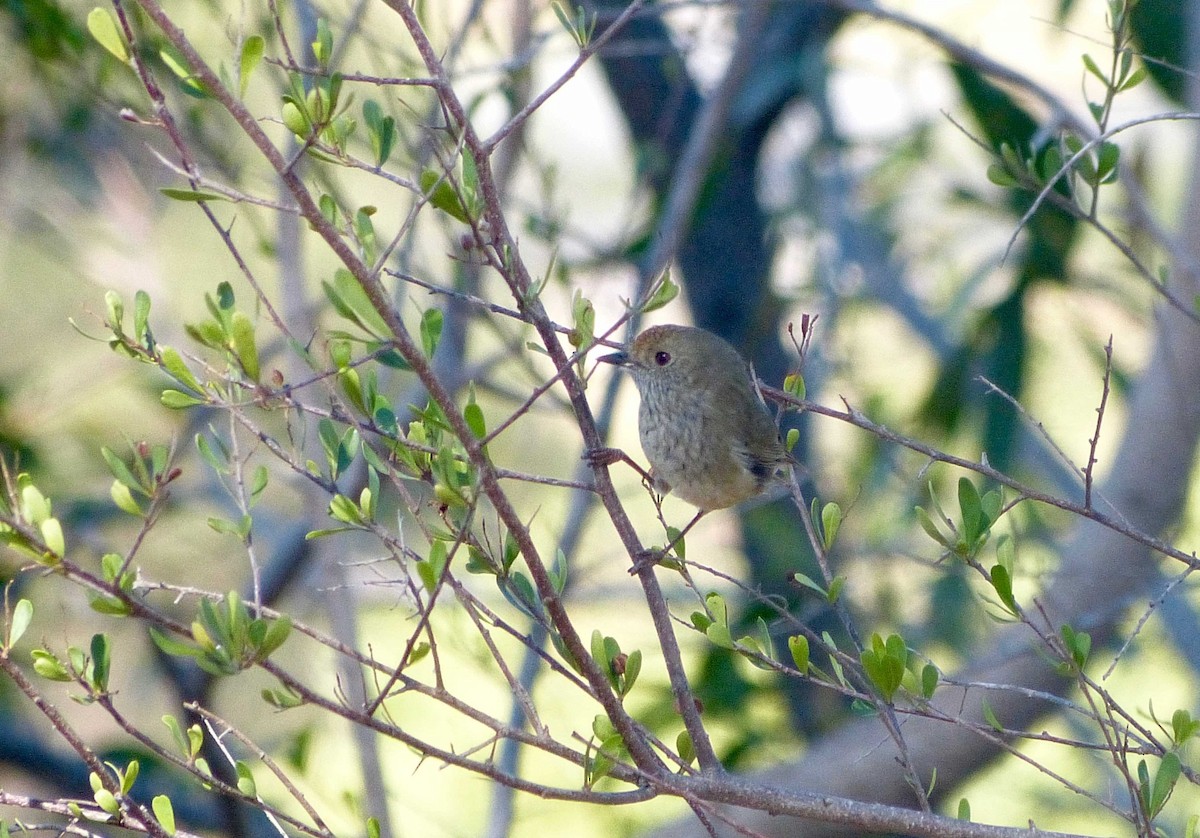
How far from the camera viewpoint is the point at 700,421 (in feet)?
11.0

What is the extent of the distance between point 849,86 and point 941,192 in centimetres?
105

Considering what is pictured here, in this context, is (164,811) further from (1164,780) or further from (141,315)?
(1164,780)

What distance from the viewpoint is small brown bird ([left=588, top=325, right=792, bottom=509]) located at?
329cm

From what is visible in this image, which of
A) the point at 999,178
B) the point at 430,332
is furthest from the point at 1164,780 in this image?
the point at 430,332

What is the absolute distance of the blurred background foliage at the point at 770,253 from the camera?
4.91 m

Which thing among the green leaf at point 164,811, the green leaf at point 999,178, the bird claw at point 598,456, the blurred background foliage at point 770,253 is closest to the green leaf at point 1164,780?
the bird claw at point 598,456

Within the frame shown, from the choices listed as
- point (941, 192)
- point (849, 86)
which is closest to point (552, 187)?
point (941, 192)

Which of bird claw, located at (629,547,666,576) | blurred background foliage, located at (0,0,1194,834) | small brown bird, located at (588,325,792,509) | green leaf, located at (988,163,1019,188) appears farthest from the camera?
blurred background foliage, located at (0,0,1194,834)

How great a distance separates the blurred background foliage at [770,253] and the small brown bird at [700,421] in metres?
0.76

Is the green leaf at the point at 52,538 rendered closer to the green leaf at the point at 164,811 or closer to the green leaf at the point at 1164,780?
the green leaf at the point at 164,811

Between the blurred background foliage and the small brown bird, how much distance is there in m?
0.76

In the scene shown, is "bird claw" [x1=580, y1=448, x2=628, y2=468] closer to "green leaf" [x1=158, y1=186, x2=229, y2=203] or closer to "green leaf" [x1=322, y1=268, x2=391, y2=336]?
"green leaf" [x1=322, y1=268, x2=391, y2=336]

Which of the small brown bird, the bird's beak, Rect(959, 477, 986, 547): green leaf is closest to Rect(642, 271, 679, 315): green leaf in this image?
Rect(959, 477, 986, 547): green leaf

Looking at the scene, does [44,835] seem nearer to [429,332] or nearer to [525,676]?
[525,676]
